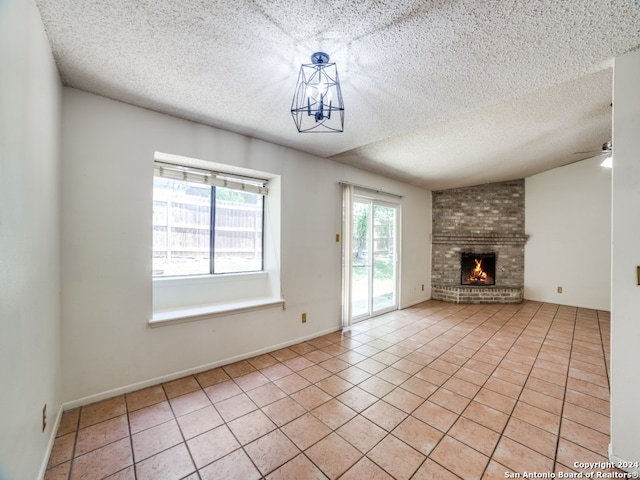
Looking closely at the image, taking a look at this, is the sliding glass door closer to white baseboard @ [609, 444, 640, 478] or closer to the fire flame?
the fire flame

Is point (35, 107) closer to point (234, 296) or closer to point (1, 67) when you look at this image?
point (1, 67)

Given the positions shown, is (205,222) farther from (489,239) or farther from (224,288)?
(489,239)

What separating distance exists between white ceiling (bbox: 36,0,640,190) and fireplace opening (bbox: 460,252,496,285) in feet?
11.2

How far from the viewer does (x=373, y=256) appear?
445cm

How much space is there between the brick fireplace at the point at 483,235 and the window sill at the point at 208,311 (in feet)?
13.8

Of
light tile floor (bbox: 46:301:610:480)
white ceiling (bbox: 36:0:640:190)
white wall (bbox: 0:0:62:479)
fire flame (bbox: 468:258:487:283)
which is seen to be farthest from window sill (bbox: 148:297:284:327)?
fire flame (bbox: 468:258:487:283)

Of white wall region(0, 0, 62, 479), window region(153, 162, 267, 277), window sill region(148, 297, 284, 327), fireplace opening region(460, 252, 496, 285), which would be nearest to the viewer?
white wall region(0, 0, 62, 479)

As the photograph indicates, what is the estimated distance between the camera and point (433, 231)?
19.5 feet

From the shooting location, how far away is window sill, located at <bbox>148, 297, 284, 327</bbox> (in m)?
2.38

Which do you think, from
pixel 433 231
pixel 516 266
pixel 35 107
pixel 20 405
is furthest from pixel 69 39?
pixel 516 266

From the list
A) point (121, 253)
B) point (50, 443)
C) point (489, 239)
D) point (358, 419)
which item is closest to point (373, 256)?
point (358, 419)

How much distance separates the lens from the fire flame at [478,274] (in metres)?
5.70

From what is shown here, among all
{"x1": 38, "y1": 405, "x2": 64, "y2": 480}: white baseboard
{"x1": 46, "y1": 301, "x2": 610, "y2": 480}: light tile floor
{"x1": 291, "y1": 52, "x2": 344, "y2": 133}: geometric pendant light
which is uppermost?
{"x1": 291, "y1": 52, "x2": 344, "y2": 133}: geometric pendant light

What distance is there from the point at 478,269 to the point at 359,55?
5453mm
